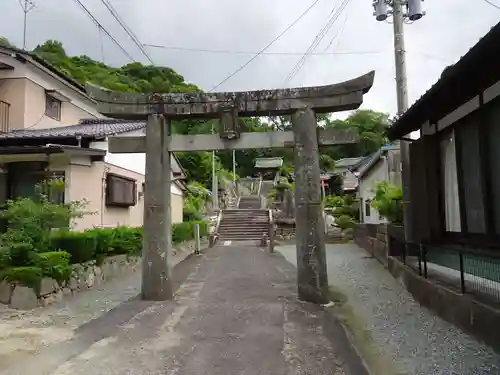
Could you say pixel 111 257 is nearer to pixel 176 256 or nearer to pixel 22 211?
pixel 22 211

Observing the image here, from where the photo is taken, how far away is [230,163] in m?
60.8

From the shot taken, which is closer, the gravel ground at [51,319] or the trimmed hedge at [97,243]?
the gravel ground at [51,319]

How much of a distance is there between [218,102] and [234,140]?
86 centimetres

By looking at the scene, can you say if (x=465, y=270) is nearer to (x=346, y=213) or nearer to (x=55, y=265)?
(x=55, y=265)

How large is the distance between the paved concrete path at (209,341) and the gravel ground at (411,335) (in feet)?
1.88

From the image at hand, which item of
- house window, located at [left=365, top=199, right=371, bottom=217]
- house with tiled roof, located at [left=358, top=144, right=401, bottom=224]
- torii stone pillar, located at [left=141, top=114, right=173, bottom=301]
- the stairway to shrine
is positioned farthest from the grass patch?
the stairway to shrine

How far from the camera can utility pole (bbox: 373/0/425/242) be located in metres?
10.3

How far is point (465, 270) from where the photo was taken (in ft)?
19.9

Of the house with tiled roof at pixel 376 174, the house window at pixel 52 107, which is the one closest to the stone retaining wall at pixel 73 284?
the house window at pixel 52 107

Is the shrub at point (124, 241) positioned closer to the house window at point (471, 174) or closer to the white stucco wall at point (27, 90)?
the white stucco wall at point (27, 90)

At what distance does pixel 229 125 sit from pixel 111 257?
5555mm

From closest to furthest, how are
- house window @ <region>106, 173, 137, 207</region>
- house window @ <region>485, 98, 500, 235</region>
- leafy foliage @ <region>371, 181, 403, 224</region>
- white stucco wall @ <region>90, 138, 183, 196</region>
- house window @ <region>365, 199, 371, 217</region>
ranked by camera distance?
house window @ <region>485, 98, 500, 235</region>, leafy foliage @ <region>371, 181, 403, 224</region>, white stucco wall @ <region>90, 138, 183, 196</region>, house window @ <region>106, 173, 137, 207</region>, house window @ <region>365, 199, 371, 217</region>

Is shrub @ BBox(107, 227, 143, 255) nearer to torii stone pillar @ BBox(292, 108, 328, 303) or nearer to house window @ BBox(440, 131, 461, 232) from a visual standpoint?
torii stone pillar @ BBox(292, 108, 328, 303)

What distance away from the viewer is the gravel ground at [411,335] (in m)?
4.70
